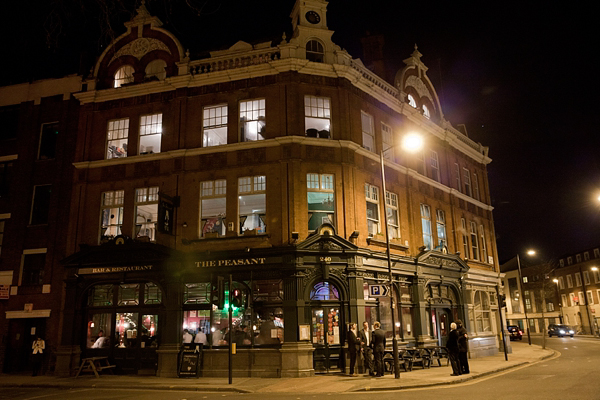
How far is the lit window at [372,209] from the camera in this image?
21.1m

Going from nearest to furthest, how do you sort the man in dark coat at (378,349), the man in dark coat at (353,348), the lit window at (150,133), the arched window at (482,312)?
1. the man in dark coat at (378,349)
2. the man in dark coat at (353,348)
3. the lit window at (150,133)
4. the arched window at (482,312)

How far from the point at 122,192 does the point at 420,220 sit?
1435cm

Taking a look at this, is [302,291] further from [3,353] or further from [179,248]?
[3,353]

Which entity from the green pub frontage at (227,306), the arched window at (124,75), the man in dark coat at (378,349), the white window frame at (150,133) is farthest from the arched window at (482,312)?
the arched window at (124,75)

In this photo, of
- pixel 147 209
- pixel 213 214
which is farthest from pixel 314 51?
pixel 147 209

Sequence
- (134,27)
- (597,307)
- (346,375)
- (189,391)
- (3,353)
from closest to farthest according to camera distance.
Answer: (189,391)
(346,375)
(3,353)
(134,27)
(597,307)

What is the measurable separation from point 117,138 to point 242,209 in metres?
7.39

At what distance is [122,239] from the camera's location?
65.7 feet

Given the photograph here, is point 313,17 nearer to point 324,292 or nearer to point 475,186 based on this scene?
point 324,292

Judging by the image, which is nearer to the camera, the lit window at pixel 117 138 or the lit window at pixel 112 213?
the lit window at pixel 112 213

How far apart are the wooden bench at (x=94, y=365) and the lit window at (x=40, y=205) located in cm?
767

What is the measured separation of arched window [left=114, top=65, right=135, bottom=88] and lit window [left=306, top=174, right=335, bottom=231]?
34.1 ft

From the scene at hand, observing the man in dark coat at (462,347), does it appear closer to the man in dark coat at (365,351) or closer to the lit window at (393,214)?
the man in dark coat at (365,351)

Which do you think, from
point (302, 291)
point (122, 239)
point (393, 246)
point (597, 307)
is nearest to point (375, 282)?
point (393, 246)
